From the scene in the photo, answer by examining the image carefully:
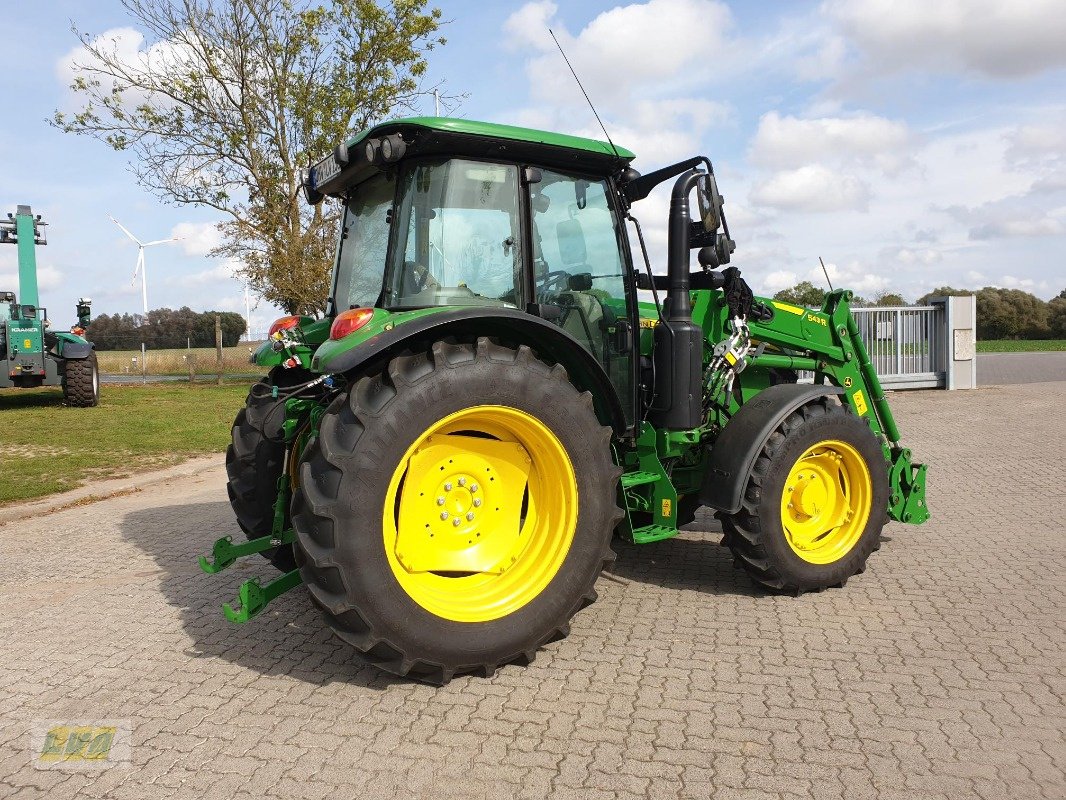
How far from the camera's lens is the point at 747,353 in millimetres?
4711

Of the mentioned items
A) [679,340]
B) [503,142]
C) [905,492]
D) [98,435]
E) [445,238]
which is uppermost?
[503,142]

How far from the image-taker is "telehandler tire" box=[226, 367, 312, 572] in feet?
14.3

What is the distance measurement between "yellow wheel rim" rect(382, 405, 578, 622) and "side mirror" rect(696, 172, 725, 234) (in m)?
1.41

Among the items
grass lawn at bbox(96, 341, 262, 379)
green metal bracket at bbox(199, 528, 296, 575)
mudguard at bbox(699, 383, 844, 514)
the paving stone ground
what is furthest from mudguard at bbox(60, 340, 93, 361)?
mudguard at bbox(699, 383, 844, 514)

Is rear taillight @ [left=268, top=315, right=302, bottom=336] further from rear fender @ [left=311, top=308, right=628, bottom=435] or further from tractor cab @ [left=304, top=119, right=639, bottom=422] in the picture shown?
rear fender @ [left=311, top=308, right=628, bottom=435]

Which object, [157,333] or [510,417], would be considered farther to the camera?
[157,333]

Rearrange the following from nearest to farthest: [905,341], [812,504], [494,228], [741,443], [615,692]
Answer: [615,692]
[494,228]
[741,443]
[812,504]
[905,341]

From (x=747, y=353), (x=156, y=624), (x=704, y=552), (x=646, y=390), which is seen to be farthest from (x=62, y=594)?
(x=747, y=353)

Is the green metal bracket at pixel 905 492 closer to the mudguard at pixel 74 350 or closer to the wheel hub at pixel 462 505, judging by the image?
the wheel hub at pixel 462 505

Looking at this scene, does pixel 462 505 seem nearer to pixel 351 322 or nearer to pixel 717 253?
pixel 351 322

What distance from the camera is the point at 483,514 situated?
3623mm

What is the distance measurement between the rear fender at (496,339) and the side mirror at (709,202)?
928mm
